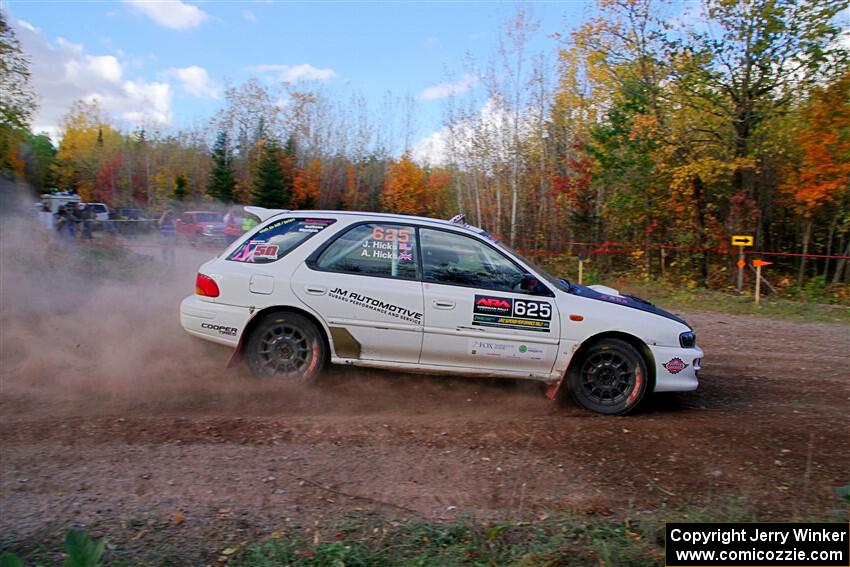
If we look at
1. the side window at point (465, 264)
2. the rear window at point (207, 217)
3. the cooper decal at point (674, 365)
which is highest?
the rear window at point (207, 217)

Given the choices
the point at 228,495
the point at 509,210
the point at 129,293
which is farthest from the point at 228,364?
the point at 509,210

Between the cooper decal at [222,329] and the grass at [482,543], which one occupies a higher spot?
the cooper decal at [222,329]

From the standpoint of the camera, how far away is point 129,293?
11.4m

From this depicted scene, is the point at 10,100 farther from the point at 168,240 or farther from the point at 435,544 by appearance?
the point at 435,544

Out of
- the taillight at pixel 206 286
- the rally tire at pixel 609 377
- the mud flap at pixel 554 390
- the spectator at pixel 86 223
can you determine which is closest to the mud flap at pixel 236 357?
the taillight at pixel 206 286

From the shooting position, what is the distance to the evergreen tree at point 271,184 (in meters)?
35.6

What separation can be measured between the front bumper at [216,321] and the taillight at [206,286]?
8 centimetres

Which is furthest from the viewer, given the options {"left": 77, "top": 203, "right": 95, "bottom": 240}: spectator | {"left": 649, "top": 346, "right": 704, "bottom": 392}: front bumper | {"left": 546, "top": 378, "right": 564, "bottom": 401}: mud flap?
{"left": 77, "top": 203, "right": 95, "bottom": 240}: spectator

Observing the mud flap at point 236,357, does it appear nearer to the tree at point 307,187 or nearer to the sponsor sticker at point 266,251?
the sponsor sticker at point 266,251

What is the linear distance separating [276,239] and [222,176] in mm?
35039

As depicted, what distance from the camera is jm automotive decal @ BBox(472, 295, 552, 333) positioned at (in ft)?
19.6

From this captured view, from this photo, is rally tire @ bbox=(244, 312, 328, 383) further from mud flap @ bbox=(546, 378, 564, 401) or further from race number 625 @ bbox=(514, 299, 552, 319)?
mud flap @ bbox=(546, 378, 564, 401)

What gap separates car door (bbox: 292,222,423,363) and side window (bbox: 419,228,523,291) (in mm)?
156

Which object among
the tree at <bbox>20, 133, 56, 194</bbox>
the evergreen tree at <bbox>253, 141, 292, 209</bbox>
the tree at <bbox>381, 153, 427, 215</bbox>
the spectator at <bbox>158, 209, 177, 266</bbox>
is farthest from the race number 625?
the evergreen tree at <bbox>253, 141, 292, 209</bbox>
